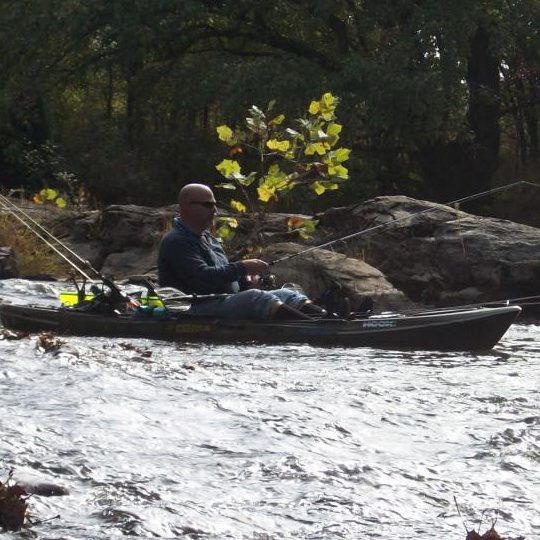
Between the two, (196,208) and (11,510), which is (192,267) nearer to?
(196,208)

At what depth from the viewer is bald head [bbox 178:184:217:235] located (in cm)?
1097

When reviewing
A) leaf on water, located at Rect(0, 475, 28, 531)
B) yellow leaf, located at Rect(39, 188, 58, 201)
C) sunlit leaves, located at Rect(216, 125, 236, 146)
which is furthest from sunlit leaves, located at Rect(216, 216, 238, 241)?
leaf on water, located at Rect(0, 475, 28, 531)

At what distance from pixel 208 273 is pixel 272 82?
37.1ft

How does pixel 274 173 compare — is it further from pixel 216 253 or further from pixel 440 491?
pixel 440 491

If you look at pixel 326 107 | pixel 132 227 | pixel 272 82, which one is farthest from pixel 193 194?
pixel 272 82

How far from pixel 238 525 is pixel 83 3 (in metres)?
19.5

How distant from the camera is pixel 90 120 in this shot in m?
29.2

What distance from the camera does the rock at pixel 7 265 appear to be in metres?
15.8

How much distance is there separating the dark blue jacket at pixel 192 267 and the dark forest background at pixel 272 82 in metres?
10.4

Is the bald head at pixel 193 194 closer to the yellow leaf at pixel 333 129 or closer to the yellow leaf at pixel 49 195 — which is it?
the yellow leaf at pixel 333 129

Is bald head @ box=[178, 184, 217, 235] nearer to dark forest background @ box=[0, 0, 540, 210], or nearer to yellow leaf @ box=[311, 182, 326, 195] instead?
yellow leaf @ box=[311, 182, 326, 195]

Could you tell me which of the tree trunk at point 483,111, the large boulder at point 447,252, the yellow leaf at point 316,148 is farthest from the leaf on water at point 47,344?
the tree trunk at point 483,111

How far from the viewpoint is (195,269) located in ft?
35.1

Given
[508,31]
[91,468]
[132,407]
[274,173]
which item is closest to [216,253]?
[274,173]
